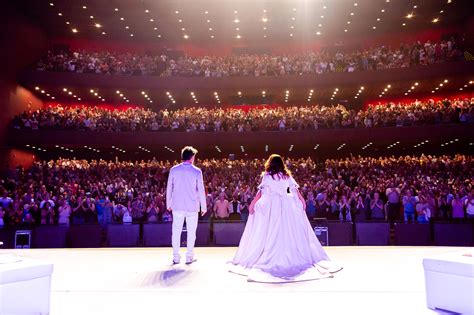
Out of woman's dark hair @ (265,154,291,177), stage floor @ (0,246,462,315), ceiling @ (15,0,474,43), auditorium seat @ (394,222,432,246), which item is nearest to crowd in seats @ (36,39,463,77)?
ceiling @ (15,0,474,43)

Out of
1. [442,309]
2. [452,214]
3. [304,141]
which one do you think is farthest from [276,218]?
[304,141]

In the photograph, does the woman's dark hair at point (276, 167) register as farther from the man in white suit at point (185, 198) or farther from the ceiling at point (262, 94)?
the ceiling at point (262, 94)

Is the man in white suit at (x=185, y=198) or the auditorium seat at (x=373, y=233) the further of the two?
the auditorium seat at (x=373, y=233)

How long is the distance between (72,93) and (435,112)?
2026 cm

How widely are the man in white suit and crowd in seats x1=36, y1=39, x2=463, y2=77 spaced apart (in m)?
18.0

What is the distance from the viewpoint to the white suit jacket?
21.5ft

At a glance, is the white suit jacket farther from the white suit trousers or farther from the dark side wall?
the dark side wall

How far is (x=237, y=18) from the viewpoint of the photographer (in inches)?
963

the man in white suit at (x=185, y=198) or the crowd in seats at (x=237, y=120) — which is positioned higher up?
the crowd in seats at (x=237, y=120)

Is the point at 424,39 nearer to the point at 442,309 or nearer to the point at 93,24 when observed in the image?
the point at 93,24

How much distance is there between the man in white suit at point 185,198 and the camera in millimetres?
6551

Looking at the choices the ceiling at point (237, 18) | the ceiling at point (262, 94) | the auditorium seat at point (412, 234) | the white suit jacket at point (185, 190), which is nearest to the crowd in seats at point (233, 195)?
the auditorium seat at point (412, 234)

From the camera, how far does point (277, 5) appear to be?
902 inches

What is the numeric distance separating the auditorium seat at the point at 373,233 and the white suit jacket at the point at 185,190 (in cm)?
543
